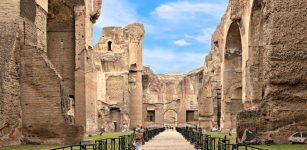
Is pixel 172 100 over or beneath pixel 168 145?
over

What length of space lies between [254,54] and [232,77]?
7804mm

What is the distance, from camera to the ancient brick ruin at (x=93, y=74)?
16.4 metres

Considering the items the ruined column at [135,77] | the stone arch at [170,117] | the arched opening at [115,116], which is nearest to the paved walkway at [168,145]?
the arched opening at [115,116]

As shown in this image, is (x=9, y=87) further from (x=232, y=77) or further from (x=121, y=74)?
(x=121, y=74)

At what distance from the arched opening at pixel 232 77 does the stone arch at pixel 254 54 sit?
639 centimetres

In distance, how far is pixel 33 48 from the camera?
59.1 ft

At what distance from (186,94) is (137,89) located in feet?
55.0

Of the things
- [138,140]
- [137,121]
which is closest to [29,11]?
[138,140]

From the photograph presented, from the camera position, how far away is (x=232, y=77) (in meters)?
32.8

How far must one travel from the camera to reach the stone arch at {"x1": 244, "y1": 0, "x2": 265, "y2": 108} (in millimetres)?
23734

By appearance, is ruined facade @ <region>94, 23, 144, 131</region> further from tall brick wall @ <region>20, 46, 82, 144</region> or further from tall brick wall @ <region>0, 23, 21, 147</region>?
tall brick wall @ <region>0, 23, 21, 147</region>

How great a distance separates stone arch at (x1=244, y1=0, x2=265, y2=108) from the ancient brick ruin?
0.05 meters

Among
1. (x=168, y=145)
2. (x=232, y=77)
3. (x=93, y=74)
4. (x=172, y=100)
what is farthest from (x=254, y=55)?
(x=172, y=100)

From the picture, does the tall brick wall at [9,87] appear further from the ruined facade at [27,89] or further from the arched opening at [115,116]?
the arched opening at [115,116]
